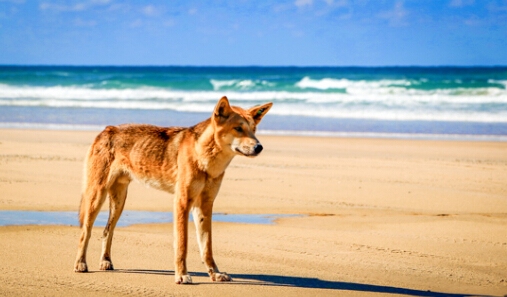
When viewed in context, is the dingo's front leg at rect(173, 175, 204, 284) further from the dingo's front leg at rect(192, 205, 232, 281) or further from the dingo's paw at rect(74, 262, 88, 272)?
the dingo's paw at rect(74, 262, 88, 272)

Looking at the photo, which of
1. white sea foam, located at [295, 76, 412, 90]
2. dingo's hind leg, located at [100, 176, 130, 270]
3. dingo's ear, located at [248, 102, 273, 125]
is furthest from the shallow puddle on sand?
white sea foam, located at [295, 76, 412, 90]

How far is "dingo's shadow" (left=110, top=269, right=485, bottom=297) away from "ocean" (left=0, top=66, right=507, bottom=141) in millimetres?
13669

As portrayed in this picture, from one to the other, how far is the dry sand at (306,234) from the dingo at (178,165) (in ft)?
1.16

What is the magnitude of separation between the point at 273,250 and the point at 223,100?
6.98 ft

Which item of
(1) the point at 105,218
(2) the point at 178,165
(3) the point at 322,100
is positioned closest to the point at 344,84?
(3) the point at 322,100

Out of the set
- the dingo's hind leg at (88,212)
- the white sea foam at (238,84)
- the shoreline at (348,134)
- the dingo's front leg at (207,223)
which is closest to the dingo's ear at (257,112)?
the dingo's front leg at (207,223)

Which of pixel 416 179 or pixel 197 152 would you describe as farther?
pixel 416 179

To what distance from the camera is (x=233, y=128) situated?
213 inches

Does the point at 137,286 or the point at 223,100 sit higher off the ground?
the point at 223,100

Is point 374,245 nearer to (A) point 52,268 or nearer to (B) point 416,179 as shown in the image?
(A) point 52,268

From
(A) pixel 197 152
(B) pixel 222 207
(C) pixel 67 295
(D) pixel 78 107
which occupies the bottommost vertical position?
(C) pixel 67 295

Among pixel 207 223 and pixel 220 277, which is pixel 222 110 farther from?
pixel 220 277

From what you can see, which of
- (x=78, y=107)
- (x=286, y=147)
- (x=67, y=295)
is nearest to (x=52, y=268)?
(x=67, y=295)

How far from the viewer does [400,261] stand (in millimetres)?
6555
